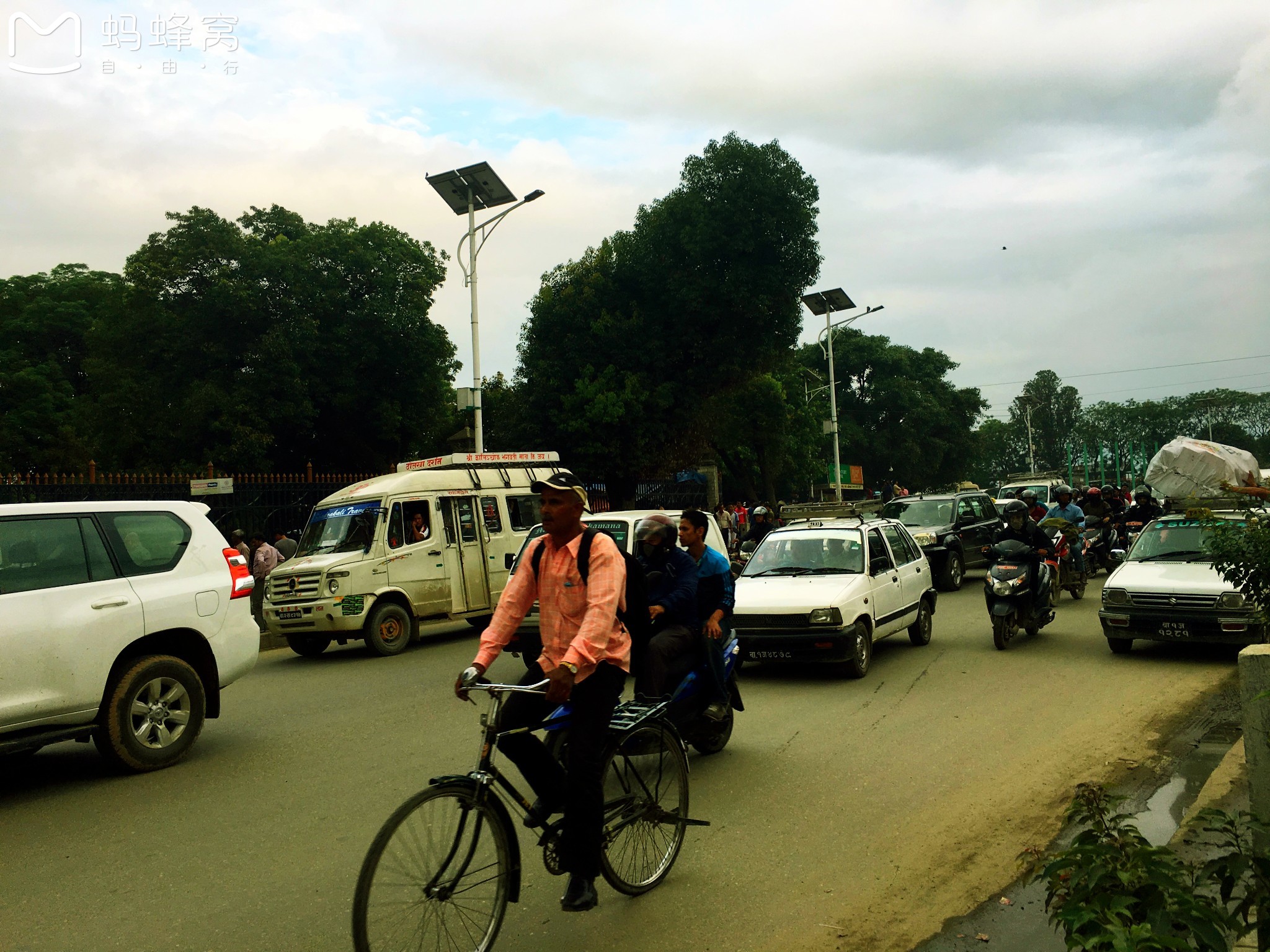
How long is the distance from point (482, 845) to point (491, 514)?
37.6 feet

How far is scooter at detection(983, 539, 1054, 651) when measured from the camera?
12.1 meters

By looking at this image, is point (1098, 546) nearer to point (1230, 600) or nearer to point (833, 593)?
point (1230, 600)

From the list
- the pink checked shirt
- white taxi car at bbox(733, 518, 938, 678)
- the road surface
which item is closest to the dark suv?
white taxi car at bbox(733, 518, 938, 678)

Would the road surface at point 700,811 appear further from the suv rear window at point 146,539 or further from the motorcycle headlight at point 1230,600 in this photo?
the suv rear window at point 146,539

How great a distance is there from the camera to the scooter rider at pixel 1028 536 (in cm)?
1279

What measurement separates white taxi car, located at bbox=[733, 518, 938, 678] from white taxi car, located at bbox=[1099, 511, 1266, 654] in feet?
7.03

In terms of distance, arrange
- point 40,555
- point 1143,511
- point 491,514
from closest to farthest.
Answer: point 40,555
point 491,514
point 1143,511

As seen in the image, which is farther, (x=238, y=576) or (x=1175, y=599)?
(x=1175, y=599)

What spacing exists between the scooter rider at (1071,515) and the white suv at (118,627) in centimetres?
1327

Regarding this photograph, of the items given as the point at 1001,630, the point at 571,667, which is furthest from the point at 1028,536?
the point at 571,667

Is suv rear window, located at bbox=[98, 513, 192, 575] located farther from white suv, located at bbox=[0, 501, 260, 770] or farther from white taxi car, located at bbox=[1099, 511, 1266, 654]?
white taxi car, located at bbox=[1099, 511, 1266, 654]

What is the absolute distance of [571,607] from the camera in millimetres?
4371

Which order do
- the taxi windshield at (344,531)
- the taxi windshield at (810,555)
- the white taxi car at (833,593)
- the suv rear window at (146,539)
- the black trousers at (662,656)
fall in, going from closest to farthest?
the black trousers at (662,656), the suv rear window at (146,539), the white taxi car at (833,593), the taxi windshield at (810,555), the taxi windshield at (344,531)

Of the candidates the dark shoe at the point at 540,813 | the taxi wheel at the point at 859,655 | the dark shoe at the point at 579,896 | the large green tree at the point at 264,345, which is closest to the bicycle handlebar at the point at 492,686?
the dark shoe at the point at 540,813
